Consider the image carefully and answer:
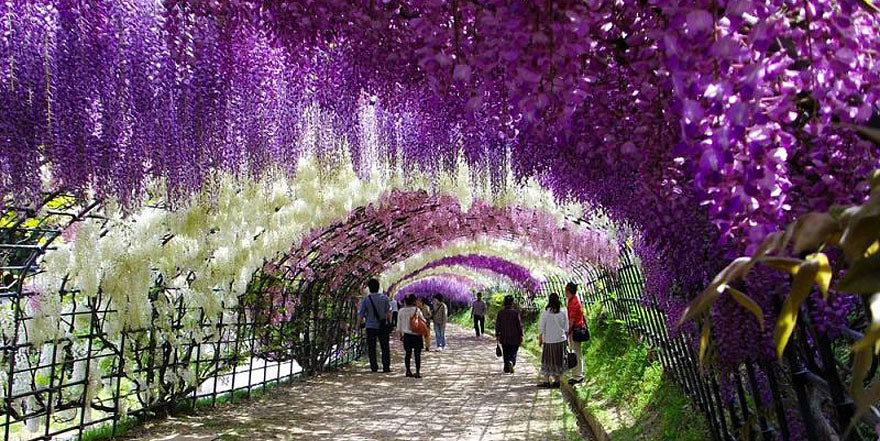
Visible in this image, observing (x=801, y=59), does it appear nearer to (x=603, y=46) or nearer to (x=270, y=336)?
(x=603, y=46)

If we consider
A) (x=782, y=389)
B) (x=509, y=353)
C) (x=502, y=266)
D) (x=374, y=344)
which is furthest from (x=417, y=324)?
(x=502, y=266)

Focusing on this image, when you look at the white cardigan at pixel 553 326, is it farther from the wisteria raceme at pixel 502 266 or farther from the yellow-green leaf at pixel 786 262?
the wisteria raceme at pixel 502 266

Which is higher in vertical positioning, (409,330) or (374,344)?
(409,330)

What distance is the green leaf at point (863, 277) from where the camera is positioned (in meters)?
0.84

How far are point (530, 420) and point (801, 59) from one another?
704cm

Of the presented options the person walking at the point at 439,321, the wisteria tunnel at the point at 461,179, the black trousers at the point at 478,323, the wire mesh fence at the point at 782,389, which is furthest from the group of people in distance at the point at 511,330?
the black trousers at the point at 478,323

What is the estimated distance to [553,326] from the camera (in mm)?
10562

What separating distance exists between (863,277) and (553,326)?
388 inches

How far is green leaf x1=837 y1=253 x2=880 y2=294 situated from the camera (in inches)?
33.1

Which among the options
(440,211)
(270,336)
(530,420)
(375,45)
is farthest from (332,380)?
(375,45)

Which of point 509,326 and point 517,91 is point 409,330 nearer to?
point 509,326

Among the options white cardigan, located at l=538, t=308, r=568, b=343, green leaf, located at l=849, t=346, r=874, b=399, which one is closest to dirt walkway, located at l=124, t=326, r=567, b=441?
white cardigan, located at l=538, t=308, r=568, b=343

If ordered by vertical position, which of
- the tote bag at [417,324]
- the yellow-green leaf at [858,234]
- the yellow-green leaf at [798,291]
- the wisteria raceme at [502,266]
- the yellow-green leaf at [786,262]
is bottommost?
the yellow-green leaf at [798,291]

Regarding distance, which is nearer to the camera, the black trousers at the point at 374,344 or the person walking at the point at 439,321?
the black trousers at the point at 374,344
